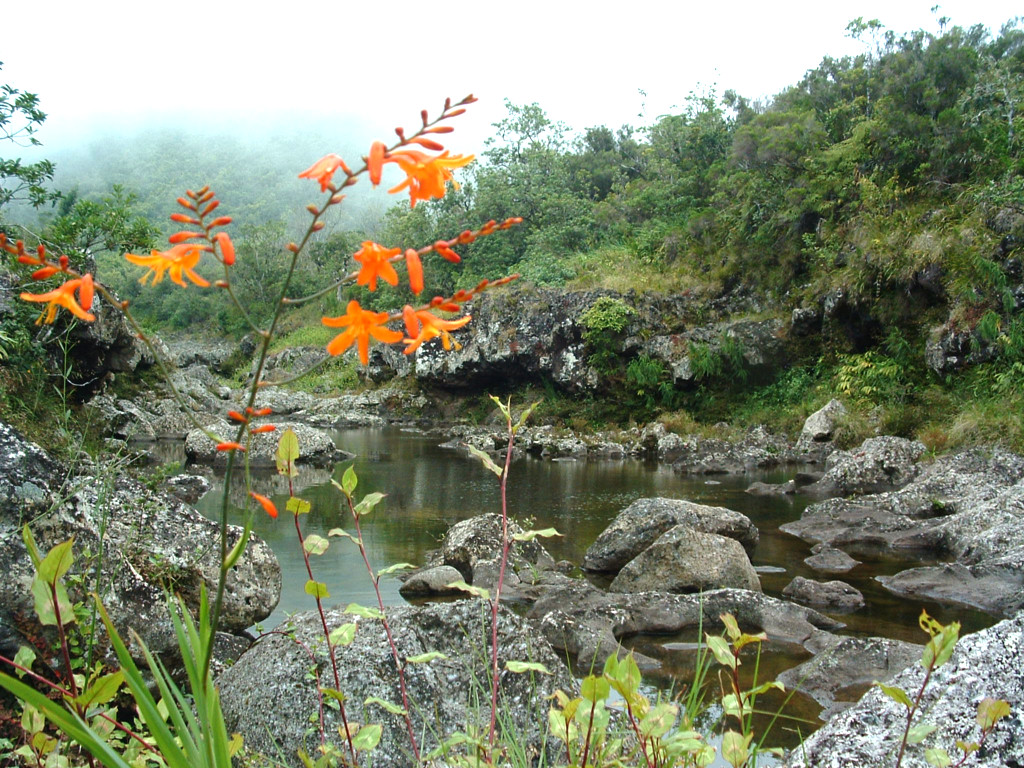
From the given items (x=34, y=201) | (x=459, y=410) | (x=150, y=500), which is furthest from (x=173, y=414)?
(x=150, y=500)

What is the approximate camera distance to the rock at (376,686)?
2713mm

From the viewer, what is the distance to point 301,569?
6.55 m

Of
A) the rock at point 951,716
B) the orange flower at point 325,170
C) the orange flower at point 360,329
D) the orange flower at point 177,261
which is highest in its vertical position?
the orange flower at point 325,170

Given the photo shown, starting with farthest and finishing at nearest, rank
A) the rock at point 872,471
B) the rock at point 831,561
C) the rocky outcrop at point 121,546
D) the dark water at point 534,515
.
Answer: the rock at point 872,471, the rock at point 831,561, the dark water at point 534,515, the rocky outcrop at point 121,546

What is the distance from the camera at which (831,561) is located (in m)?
6.79

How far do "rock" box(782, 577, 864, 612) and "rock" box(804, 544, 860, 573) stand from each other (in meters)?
0.82

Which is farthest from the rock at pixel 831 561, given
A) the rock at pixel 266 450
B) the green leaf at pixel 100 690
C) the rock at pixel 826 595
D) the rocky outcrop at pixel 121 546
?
the rock at pixel 266 450

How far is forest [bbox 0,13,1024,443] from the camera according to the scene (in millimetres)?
12070

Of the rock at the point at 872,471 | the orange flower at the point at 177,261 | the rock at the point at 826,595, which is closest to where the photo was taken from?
the orange flower at the point at 177,261

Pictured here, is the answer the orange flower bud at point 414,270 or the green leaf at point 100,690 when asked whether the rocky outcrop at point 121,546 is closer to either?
the green leaf at point 100,690

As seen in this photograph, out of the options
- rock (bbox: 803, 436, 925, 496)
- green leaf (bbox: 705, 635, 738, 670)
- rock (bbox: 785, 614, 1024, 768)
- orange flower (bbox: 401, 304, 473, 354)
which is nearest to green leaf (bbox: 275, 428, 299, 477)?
orange flower (bbox: 401, 304, 473, 354)

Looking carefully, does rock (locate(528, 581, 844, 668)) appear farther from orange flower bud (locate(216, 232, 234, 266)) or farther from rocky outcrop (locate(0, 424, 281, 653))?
orange flower bud (locate(216, 232, 234, 266))

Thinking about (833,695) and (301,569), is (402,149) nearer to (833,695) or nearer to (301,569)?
(833,695)

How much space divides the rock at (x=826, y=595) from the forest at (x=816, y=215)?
19.3ft
